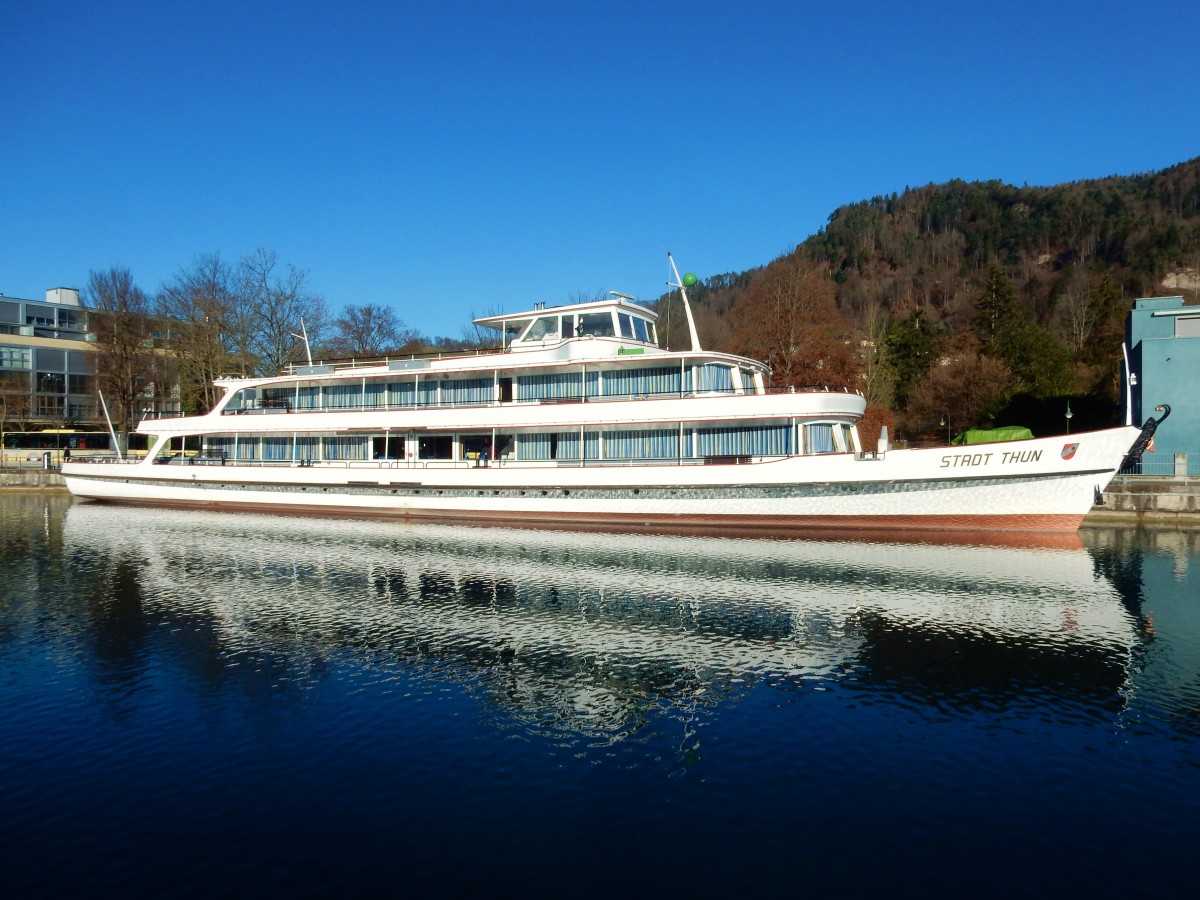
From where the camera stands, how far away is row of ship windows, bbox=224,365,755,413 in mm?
27703

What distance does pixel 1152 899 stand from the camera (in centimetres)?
673

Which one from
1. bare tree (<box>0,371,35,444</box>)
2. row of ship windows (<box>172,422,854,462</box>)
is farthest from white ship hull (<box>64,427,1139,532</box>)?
bare tree (<box>0,371,35,444</box>)

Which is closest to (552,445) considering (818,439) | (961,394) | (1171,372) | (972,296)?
(818,439)

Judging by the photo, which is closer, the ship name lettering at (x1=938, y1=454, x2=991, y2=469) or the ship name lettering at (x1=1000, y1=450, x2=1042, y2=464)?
the ship name lettering at (x1=1000, y1=450, x2=1042, y2=464)

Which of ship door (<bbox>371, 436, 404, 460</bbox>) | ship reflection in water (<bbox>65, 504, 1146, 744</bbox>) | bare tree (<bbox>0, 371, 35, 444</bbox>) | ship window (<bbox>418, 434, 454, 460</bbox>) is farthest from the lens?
bare tree (<bbox>0, 371, 35, 444</bbox>)

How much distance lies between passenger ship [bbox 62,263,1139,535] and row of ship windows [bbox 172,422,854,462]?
66 millimetres

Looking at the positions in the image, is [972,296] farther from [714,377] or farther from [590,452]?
[590,452]

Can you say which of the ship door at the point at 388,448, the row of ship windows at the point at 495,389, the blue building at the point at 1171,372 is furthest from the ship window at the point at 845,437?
the ship door at the point at 388,448

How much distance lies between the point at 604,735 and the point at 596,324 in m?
21.4

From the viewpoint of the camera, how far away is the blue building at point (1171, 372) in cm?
3388

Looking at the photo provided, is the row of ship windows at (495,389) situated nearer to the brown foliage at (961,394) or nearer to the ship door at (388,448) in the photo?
the ship door at (388,448)

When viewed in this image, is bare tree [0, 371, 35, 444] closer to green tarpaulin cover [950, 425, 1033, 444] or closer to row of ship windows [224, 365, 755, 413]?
row of ship windows [224, 365, 755, 413]

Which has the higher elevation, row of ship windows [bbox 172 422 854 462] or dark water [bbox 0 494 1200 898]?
row of ship windows [bbox 172 422 854 462]

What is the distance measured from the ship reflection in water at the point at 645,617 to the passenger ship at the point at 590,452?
177cm
